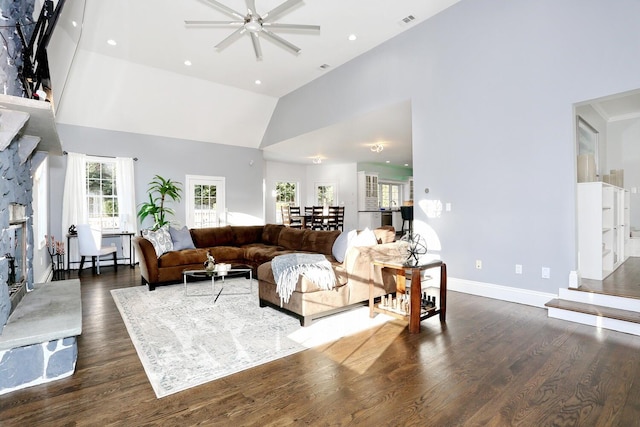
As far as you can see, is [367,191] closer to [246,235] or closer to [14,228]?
[246,235]

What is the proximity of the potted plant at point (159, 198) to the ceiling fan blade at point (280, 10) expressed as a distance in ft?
14.8

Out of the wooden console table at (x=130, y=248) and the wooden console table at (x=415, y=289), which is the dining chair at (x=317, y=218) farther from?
the wooden console table at (x=415, y=289)

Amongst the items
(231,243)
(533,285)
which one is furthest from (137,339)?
(533,285)

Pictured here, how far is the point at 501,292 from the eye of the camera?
3961 millimetres

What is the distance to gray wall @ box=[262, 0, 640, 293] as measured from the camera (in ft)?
11.0

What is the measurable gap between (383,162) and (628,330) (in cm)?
882

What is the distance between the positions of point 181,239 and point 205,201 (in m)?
3.02

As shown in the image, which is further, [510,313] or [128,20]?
[128,20]

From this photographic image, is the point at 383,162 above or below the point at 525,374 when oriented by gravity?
above

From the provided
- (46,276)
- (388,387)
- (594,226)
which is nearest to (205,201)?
(46,276)

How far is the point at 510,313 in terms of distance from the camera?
3445 mm

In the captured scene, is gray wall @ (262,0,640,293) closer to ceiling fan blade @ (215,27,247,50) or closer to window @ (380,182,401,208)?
ceiling fan blade @ (215,27,247,50)

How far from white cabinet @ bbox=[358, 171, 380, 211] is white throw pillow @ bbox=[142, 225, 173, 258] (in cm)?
697

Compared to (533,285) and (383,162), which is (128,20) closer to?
(533,285)
